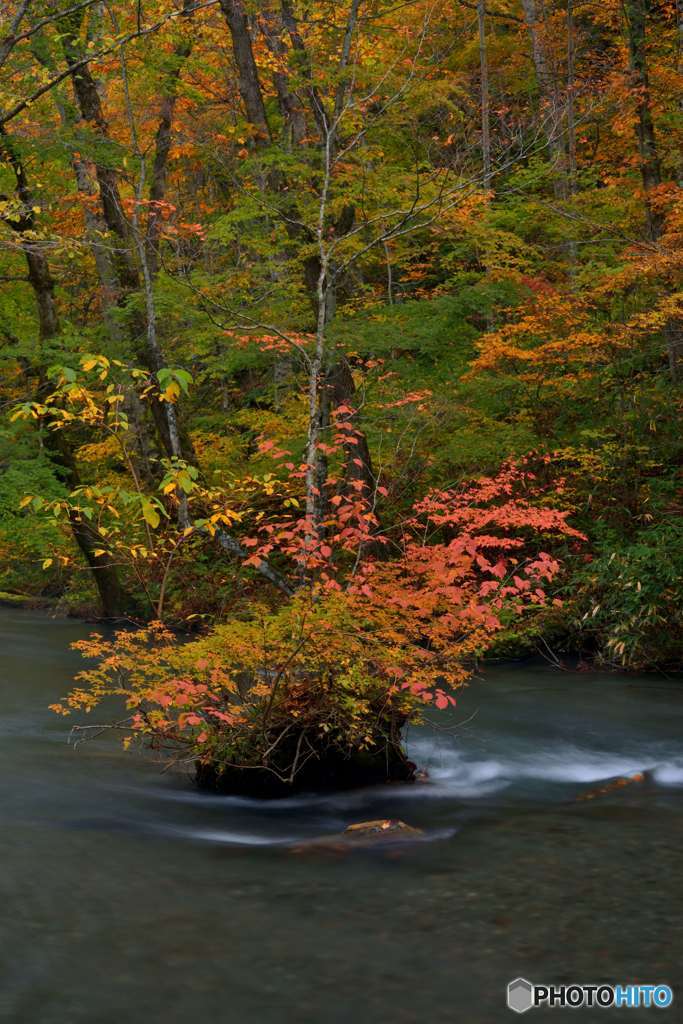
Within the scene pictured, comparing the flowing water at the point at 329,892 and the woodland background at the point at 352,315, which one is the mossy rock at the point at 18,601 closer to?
the woodland background at the point at 352,315

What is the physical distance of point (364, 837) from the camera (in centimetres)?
674

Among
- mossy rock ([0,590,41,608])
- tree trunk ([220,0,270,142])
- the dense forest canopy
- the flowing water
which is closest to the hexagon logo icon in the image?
the flowing water

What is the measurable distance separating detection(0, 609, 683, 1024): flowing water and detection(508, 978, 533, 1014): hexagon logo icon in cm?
5

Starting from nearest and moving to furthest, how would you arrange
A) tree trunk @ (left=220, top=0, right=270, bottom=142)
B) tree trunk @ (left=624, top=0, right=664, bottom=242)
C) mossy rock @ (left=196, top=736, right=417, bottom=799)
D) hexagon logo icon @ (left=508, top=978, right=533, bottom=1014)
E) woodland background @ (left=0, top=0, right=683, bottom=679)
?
hexagon logo icon @ (left=508, top=978, right=533, bottom=1014) < mossy rock @ (left=196, top=736, right=417, bottom=799) < woodland background @ (left=0, top=0, right=683, bottom=679) < tree trunk @ (left=220, top=0, right=270, bottom=142) < tree trunk @ (left=624, top=0, right=664, bottom=242)

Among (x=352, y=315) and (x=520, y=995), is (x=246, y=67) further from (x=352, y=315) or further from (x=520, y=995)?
(x=520, y=995)

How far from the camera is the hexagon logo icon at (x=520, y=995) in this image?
4.48 meters

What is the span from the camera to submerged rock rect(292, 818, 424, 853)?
662 cm

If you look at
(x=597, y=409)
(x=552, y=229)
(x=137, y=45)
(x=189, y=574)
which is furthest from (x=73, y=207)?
(x=597, y=409)

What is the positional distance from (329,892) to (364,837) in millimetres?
956

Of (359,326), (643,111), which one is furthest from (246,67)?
(643,111)

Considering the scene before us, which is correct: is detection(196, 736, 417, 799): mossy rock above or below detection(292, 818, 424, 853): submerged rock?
above

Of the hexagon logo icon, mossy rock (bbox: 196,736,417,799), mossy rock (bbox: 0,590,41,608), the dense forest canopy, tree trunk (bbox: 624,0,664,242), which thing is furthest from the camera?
mossy rock (bbox: 0,590,41,608)

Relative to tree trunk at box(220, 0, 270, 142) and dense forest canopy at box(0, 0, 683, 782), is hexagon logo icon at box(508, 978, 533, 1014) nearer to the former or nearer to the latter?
dense forest canopy at box(0, 0, 683, 782)

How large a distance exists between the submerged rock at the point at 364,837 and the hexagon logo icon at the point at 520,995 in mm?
2033
